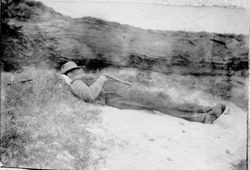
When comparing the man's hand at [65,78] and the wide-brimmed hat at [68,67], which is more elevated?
the wide-brimmed hat at [68,67]

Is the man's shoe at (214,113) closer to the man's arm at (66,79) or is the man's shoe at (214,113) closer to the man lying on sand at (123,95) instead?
the man lying on sand at (123,95)

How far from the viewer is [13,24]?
11.5 feet

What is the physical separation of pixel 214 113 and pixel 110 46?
1014 mm

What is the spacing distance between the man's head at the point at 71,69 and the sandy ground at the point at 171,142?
1.68 ft

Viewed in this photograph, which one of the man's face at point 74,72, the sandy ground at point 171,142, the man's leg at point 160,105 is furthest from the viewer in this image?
the man's face at point 74,72

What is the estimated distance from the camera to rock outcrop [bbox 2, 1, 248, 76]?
3199mm

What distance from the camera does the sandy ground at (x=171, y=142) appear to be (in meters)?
3.07

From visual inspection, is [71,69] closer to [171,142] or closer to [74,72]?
[74,72]

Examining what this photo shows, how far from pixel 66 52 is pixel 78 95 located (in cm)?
38

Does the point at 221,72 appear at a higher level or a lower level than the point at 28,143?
higher

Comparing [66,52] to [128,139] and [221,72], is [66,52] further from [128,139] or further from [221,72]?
[221,72]

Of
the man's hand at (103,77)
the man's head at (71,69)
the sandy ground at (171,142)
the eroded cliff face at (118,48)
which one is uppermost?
the eroded cliff face at (118,48)

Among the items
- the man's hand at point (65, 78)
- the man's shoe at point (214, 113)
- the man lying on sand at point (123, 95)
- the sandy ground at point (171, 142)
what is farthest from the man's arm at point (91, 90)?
the man's shoe at point (214, 113)

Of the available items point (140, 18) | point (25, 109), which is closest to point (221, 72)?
point (140, 18)
